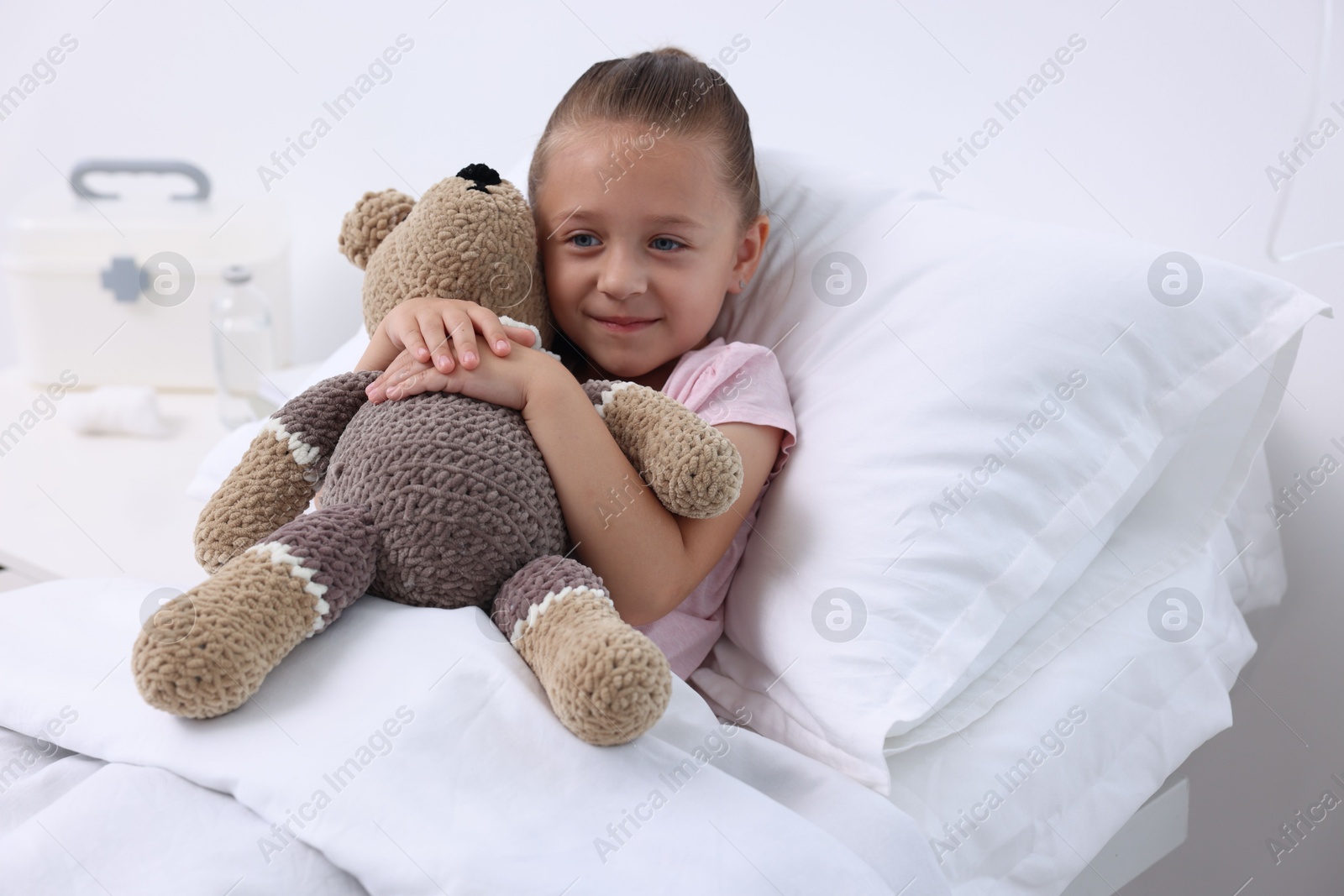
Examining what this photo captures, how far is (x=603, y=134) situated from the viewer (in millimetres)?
836

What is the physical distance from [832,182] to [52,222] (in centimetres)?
116

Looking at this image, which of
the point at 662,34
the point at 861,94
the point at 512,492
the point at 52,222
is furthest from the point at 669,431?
the point at 52,222

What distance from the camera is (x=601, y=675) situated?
0.57 metres

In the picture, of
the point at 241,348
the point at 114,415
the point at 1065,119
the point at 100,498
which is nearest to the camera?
the point at 1065,119

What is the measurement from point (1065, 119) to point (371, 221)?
70cm

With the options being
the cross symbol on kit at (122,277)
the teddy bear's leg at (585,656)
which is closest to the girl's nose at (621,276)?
the teddy bear's leg at (585,656)

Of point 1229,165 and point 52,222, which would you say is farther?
point 52,222

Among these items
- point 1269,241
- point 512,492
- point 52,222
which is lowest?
point 52,222

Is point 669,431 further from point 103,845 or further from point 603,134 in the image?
point 103,845

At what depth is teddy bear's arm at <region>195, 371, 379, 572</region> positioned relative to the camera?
704mm

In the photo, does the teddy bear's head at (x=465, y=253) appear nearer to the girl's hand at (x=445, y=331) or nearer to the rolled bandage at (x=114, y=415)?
the girl's hand at (x=445, y=331)

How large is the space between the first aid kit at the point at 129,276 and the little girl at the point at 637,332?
804 mm

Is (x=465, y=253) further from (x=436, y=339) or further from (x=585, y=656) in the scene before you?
(x=585, y=656)

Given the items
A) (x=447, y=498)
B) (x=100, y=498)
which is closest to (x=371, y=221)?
(x=447, y=498)
